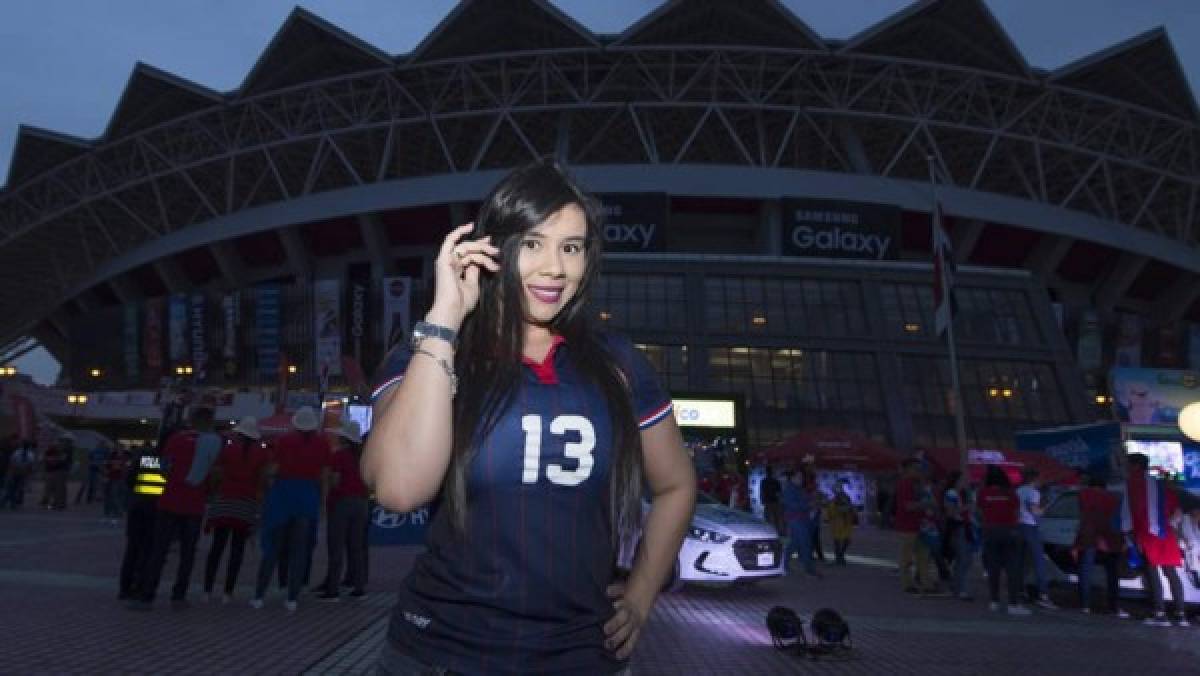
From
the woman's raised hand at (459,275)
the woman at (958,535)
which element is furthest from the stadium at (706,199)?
the woman's raised hand at (459,275)

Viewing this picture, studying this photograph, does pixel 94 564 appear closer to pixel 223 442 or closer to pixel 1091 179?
pixel 223 442

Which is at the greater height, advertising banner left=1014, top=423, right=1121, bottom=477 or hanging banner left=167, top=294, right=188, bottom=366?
hanging banner left=167, top=294, right=188, bottom=366

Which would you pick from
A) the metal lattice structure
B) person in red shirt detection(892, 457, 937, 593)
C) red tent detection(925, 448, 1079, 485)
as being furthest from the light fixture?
the metal lattice structure

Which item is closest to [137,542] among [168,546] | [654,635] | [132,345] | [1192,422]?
[168,546]

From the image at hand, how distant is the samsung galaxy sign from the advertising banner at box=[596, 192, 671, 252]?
6.19m

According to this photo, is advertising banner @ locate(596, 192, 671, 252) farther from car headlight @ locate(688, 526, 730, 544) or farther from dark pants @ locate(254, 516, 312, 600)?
dark pants @ locate(254, 516, 312, 600)

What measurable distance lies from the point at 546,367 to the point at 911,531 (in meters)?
11.9

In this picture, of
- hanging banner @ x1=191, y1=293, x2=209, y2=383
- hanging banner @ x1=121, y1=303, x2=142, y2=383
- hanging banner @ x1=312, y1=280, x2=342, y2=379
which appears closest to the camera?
hanging banner @ x1=312, y1=280, x2=342, y2=379

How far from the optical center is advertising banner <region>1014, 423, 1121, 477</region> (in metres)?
21.9

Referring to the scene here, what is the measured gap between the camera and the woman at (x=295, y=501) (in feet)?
29.8

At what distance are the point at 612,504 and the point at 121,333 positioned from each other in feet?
206

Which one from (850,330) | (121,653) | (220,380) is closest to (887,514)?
(850,330)

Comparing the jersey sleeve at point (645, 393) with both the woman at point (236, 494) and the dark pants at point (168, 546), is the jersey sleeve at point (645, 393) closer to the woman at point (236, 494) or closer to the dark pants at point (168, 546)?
the dark pants at point (168, 546)

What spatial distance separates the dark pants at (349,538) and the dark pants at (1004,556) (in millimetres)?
7570
